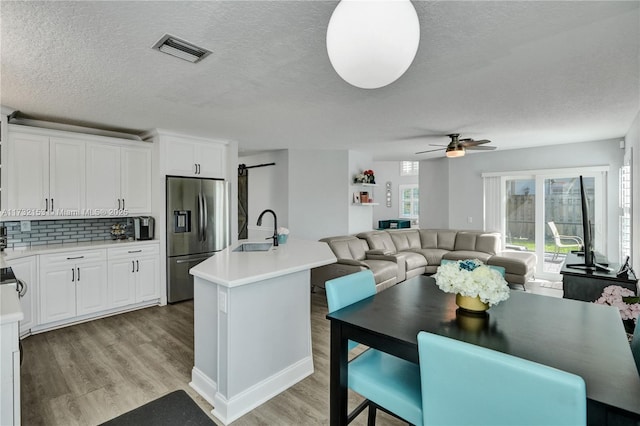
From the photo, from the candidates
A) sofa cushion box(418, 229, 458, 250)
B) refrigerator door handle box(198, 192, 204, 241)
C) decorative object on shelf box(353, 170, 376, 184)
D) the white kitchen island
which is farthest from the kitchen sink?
sofa cushion box(418, 229, 458, 250)

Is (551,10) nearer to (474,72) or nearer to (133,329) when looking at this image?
(474,72)

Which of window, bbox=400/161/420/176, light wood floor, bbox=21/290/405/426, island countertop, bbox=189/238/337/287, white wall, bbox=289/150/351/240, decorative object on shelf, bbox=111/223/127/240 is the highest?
window, bbox=400/161/420/176

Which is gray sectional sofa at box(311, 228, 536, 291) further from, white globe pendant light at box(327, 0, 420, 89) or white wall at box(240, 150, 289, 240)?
white globe pendant light at box(327, 0, 420, 89)

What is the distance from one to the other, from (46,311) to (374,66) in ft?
13.9

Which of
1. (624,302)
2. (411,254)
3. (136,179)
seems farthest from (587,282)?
(136,179)

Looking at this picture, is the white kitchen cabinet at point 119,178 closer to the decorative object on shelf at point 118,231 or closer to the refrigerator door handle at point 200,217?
the decorative object on shelf at point 118,231

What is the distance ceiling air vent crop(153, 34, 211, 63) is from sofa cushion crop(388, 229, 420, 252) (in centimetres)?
495

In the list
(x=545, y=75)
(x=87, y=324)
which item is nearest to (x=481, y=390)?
(x=545, y=75)

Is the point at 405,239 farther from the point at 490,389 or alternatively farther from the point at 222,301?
the point at 490,389

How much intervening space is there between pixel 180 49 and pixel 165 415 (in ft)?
6.67

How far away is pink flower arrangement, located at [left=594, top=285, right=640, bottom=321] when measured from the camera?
2037 mm

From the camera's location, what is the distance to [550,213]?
575 centimetres

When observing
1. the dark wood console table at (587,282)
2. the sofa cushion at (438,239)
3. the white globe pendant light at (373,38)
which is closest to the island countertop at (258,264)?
the white globe pendant light at (373,38)

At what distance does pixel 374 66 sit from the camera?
1.16 metres
